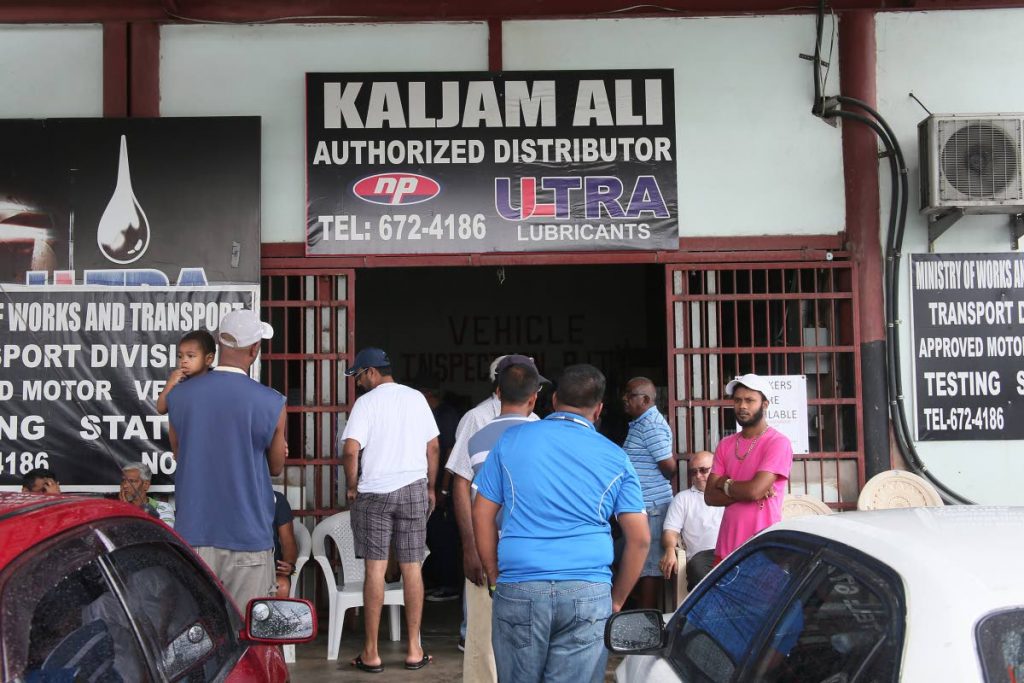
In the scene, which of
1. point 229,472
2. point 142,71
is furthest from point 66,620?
point 142,71

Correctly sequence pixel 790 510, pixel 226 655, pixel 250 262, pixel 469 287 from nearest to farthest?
pixel 226 655 → pixel 790 510 → pixel 250 262 → pixel 469 287

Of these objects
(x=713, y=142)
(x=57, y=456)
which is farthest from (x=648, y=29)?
(x=57, y=456)

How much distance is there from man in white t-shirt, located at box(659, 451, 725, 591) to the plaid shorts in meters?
1.47

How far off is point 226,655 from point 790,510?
4098 millimetres

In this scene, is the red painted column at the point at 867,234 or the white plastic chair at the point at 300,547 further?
the red painted column at the point at 867,234

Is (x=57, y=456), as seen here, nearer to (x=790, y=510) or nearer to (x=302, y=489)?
(x=302, y=489)

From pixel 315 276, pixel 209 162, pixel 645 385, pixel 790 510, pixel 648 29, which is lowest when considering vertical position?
pixel 790 510

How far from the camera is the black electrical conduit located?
6.31 metres

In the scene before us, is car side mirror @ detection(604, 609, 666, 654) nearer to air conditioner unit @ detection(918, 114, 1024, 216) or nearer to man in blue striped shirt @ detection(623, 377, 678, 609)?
man in blue striped shirt @ detection(623, 377, 678, 609)

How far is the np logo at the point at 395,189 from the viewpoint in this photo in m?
6.40

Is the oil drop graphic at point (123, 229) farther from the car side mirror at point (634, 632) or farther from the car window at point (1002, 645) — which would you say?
the car window at point (1002, 645)

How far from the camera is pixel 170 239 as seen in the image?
20.9 feet

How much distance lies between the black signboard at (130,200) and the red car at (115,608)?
391 cm

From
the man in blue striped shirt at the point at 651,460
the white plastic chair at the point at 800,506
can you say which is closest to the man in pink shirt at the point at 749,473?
the man in blue striped shirt at the point at 651,460
